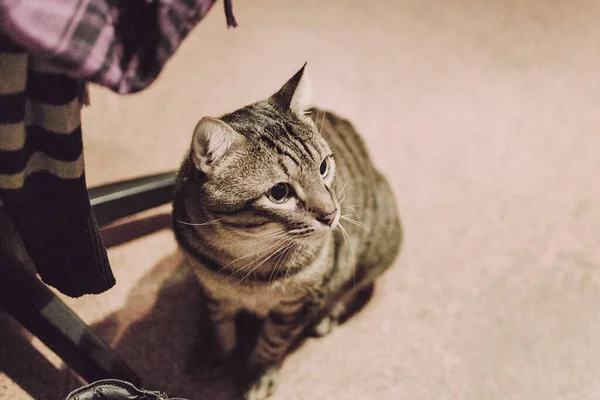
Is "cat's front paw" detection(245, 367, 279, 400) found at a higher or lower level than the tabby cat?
lower

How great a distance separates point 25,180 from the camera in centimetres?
57

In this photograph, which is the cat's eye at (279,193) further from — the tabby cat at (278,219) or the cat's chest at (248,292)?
the cat's chest at (248,292)

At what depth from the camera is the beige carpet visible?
106 centimetres

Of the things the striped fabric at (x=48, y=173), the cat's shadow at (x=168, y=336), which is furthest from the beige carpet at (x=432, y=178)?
the striped fabric at (x=48, y=173)

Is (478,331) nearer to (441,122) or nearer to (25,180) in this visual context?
(441,122)

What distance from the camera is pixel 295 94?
0.81m

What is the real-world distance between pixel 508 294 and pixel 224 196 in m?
0.82

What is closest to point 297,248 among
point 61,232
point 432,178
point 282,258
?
point 282,258

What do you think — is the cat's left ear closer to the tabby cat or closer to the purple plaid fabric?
the tabby cat

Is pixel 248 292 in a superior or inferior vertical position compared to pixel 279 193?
inferior

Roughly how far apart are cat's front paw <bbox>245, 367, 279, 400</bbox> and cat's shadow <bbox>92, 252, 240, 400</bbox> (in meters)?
0.05

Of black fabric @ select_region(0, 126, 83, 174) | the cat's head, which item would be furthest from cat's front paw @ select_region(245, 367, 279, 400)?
black fabric @ select_region(0, 126, 83, 174)

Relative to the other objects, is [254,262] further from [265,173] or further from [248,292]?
[265,173]

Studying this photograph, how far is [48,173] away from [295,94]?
396 mm
